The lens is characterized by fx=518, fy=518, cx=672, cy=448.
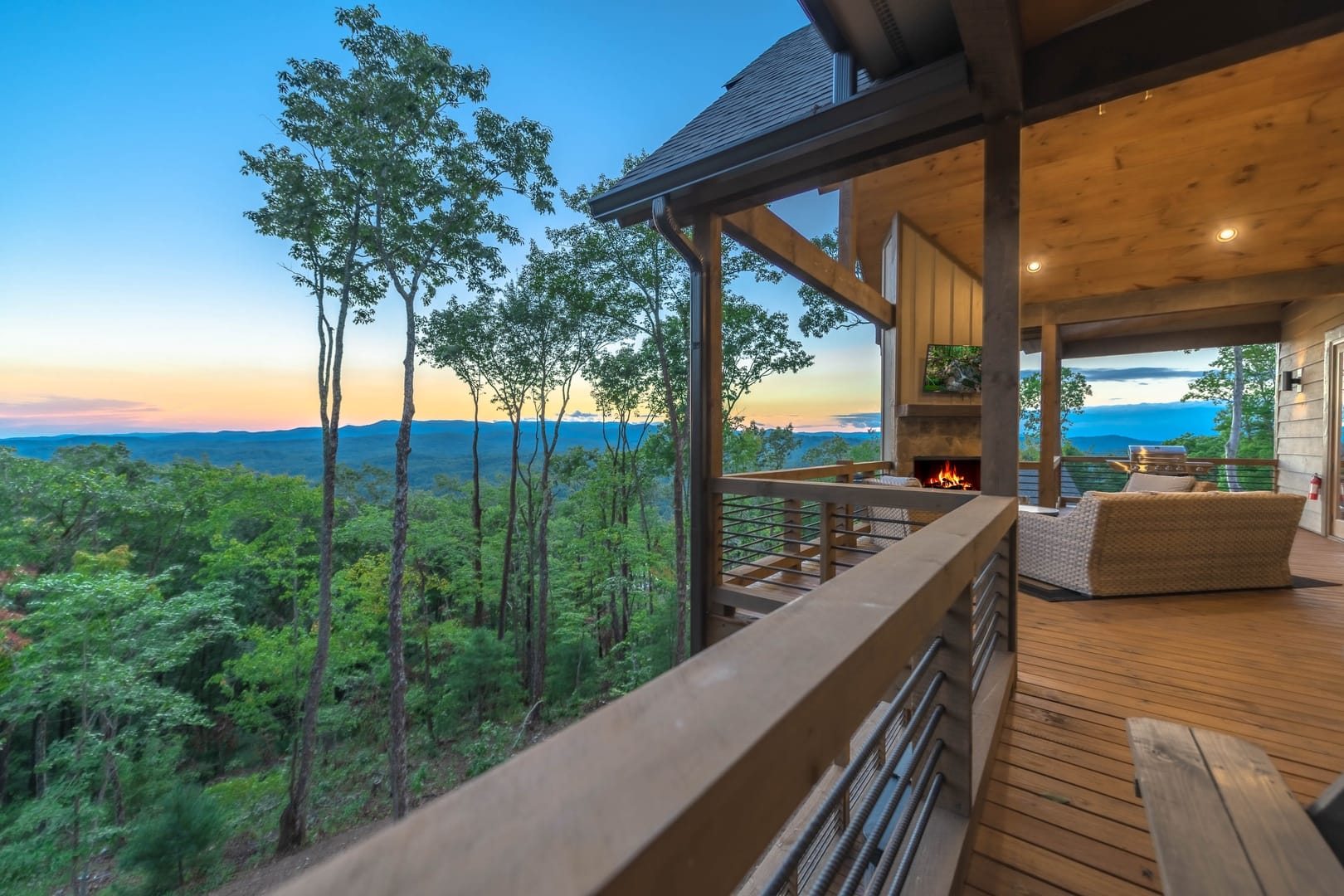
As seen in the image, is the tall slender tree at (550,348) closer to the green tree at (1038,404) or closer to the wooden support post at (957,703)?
the green tree at (1038,404)

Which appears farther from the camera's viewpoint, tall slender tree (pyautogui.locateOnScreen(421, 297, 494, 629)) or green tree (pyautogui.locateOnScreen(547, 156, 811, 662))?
tall slender tree (pyautogui.locateOnScreen(421, 297, 494, 629))

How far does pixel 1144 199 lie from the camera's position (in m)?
4.80

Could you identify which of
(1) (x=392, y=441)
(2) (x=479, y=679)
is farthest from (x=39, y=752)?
(1) (x=392, y=441)

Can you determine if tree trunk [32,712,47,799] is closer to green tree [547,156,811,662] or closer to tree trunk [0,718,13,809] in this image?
tree trunk [0,718,13,809]

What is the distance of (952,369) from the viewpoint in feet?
20.2

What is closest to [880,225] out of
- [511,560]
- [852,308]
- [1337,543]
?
[852,308]

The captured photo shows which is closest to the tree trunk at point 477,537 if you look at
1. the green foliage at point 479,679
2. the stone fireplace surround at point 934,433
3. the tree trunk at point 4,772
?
the green foliage at point 479,679

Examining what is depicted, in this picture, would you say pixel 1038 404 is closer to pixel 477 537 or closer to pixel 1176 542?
pixel 1176 542

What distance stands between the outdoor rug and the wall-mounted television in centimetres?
289

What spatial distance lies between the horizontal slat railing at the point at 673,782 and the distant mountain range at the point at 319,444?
1450 centimetres

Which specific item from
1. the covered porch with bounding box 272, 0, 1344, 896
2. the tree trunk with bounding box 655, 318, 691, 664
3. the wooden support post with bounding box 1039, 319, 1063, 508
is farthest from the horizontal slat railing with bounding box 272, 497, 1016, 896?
the tree trunk with bounding box 655, 318, 691, 664

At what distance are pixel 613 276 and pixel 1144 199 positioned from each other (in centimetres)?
919

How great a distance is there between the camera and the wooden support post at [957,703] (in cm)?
119

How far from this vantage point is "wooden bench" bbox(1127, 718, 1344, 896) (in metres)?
0.87
